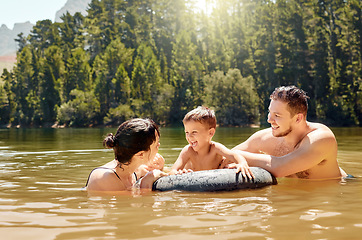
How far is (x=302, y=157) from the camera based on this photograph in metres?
5.93

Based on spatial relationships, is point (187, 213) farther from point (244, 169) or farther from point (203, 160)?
point (203, 160)

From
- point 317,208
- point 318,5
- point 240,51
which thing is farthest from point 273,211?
point 240,51

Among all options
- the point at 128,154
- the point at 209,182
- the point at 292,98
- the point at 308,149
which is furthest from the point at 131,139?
the point at 308,149

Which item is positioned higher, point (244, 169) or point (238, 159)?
point (238, 159)

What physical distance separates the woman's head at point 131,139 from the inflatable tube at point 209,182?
0.60 m

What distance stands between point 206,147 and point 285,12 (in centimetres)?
5516

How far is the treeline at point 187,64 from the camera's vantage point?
2088 inches

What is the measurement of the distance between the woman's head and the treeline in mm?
45535

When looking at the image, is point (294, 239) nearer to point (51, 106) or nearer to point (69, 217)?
point (69, 217)

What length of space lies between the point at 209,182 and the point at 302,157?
1380 mm

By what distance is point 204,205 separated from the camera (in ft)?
15.2

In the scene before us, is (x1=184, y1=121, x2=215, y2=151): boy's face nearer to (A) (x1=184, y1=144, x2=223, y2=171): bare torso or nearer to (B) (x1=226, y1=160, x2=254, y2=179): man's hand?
(A) (x1=184, y1=144, x2=223, y2=171): bare torso

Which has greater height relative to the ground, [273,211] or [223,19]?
[223,19]

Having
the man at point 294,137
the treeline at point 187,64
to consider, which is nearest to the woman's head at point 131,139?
the man at point 294,137
